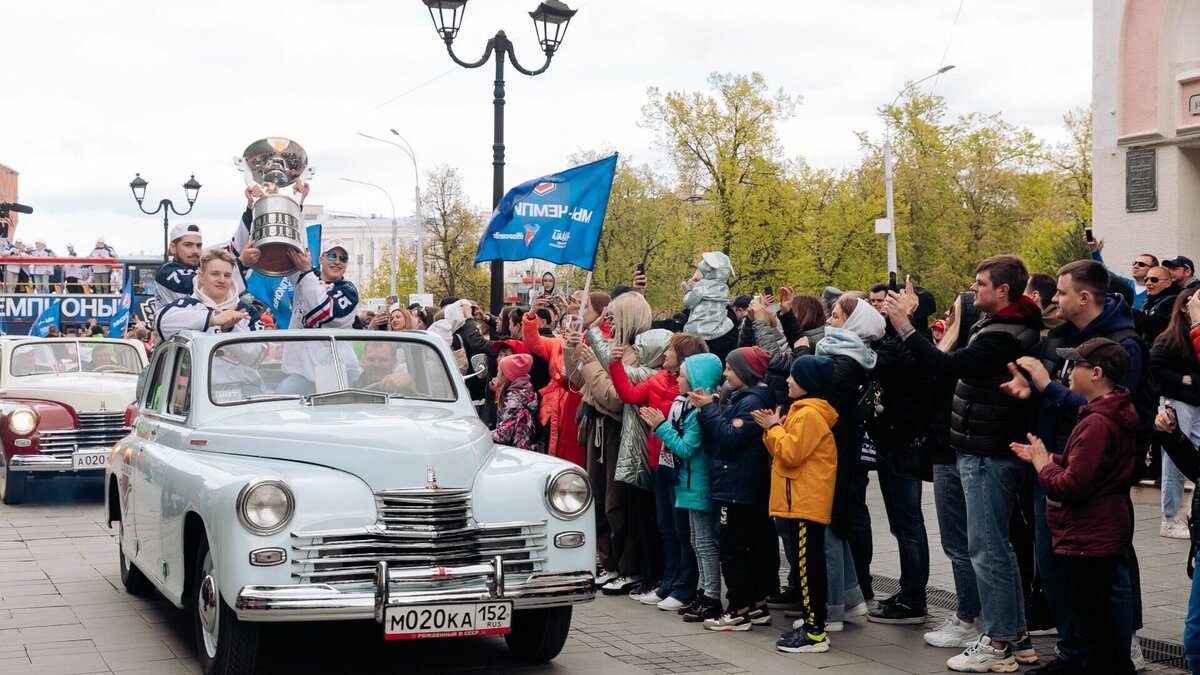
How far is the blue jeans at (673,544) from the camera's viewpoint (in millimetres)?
8203

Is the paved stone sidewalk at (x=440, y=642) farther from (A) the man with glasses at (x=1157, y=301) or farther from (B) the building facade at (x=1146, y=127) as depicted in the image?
(B) the building facade at (x=1146, y=127)

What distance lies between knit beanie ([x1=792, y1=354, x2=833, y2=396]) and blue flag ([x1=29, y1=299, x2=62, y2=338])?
790 inches

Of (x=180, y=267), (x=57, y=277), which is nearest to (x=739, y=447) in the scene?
(x=180, y=267)

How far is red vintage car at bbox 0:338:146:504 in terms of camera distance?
1321cm

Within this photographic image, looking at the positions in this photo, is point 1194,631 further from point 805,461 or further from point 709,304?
point 709,304

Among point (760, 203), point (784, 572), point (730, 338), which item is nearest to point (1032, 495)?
point (784, 572)

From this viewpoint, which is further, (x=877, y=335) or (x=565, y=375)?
(x=565, y=375)

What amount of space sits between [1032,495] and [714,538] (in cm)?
194

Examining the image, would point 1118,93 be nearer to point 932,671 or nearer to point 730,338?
point 730,338

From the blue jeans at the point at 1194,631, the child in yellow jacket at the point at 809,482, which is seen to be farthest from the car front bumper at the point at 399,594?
the blue jeans at the point at 1194,631

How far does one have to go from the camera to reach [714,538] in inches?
309

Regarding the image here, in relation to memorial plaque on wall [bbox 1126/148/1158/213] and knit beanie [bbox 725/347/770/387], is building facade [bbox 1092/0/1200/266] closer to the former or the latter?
memorial plaque on wall [bbox 1126/148/1158/213]

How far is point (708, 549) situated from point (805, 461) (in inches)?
44.0

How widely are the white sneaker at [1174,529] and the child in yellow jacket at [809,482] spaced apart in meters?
4.43
